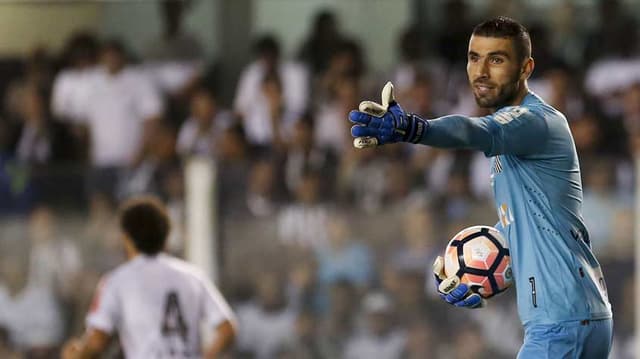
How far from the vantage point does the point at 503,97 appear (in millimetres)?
5777

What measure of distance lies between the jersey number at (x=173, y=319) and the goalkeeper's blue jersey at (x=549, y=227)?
8.93 feet

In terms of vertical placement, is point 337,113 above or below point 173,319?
above

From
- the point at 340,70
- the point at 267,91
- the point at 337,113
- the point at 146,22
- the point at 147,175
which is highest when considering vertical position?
the point at 146,22

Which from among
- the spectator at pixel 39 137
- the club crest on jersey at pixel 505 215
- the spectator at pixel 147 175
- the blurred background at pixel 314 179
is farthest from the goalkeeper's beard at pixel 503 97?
the spectator at pixel 39 137

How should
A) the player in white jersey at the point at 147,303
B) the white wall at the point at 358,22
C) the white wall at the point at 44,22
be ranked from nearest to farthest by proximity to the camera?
1. the player in white jersey at the point at 147,303
2. the white wall at the point at 358,22
3. the white wall at the point at 44,22

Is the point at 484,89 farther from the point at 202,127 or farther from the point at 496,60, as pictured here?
the point at 202,127

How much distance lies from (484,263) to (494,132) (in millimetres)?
800

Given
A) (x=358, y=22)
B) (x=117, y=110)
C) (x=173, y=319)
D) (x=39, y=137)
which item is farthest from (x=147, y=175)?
(x=173, y=319)

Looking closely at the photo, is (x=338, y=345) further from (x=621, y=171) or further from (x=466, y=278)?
(x=466, y=278)

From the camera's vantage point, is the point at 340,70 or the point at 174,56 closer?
the point at 340,70

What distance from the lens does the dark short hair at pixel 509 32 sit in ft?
18.9

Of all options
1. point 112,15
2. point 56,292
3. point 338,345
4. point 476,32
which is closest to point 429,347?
point 338,345

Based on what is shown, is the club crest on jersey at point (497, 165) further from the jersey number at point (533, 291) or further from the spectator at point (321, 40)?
the spectator at point (321, 40)

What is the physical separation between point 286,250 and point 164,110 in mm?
2307
